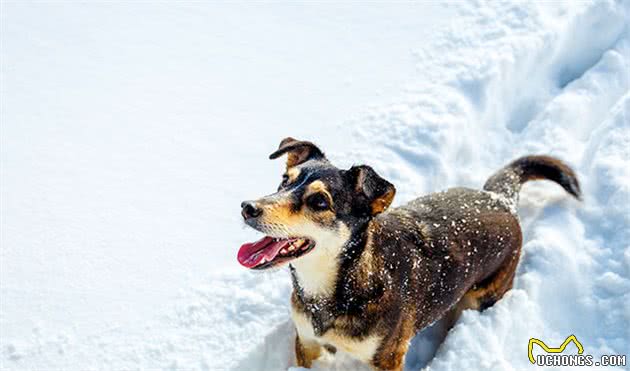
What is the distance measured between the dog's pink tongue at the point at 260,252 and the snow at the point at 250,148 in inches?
40.5

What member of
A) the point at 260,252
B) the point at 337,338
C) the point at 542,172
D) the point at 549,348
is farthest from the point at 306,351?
the point at 542,172

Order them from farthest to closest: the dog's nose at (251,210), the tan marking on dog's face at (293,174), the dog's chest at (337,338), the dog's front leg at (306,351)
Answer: the dog's front leg at (306,351) < the dog's chest at (337,338) < the tan marking on dog's face at (293,174) < the dog's nose at (251,210)

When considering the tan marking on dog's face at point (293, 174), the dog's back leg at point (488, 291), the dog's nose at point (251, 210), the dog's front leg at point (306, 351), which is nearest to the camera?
the dog's nose at point (251, 210)

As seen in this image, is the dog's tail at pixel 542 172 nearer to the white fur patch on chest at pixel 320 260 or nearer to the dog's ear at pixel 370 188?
the dog's ear at pixel 370 188

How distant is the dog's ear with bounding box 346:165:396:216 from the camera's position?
3.25 metres

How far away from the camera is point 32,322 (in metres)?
4.04

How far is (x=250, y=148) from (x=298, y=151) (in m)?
1.78

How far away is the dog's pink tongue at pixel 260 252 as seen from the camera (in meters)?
3.20

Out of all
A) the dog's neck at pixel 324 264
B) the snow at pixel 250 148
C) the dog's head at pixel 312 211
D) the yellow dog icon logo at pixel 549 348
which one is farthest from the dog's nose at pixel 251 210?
the yellow dog icon logo at pixel 549 348

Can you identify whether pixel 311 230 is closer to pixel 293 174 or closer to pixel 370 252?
pixel 293 174

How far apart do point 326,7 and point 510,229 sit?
11.9ft

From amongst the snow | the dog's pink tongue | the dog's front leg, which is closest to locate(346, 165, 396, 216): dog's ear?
the dog's pink tongue

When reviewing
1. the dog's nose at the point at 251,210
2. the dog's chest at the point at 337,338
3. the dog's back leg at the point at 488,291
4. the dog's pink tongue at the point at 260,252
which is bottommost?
the dog's back leg at the point at 488,291

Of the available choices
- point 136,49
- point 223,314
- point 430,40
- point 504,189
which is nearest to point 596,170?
point 504,189
